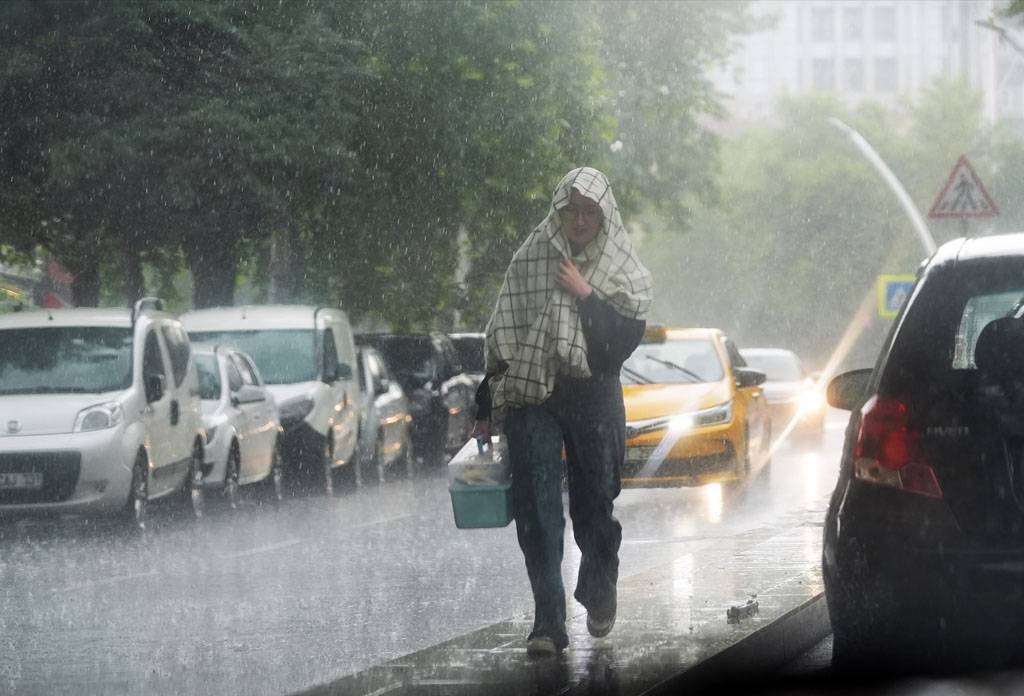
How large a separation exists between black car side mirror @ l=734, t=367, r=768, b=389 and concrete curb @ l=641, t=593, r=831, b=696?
10.7 meters

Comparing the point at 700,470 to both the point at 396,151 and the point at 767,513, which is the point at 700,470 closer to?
the point at 767,513

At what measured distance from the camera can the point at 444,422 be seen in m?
26.2

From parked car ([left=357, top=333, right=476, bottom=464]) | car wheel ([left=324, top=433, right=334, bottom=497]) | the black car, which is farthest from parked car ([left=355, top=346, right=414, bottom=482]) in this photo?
the black car

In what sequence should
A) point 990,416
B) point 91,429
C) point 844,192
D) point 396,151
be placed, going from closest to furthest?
point 990,416 → point 91,429 → point 396,151 → point 844,192

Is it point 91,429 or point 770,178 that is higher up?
Result: point 770,178

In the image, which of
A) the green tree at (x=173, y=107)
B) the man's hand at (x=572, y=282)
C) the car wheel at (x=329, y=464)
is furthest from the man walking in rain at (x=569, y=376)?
the green tree at (x=173, y=107)

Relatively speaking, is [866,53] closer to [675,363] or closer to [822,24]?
[822,24]

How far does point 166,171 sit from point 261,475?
686 cm

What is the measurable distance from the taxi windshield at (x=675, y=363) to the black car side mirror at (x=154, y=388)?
433cm

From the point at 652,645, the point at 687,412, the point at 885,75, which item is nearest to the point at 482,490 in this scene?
the point at 652,645

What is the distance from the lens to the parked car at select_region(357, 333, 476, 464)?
85.5 feet

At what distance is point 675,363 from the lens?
63.8ft

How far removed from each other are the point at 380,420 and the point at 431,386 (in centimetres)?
279

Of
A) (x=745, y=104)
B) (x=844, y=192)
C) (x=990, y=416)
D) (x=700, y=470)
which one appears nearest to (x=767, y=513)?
(x=700, y=470)
